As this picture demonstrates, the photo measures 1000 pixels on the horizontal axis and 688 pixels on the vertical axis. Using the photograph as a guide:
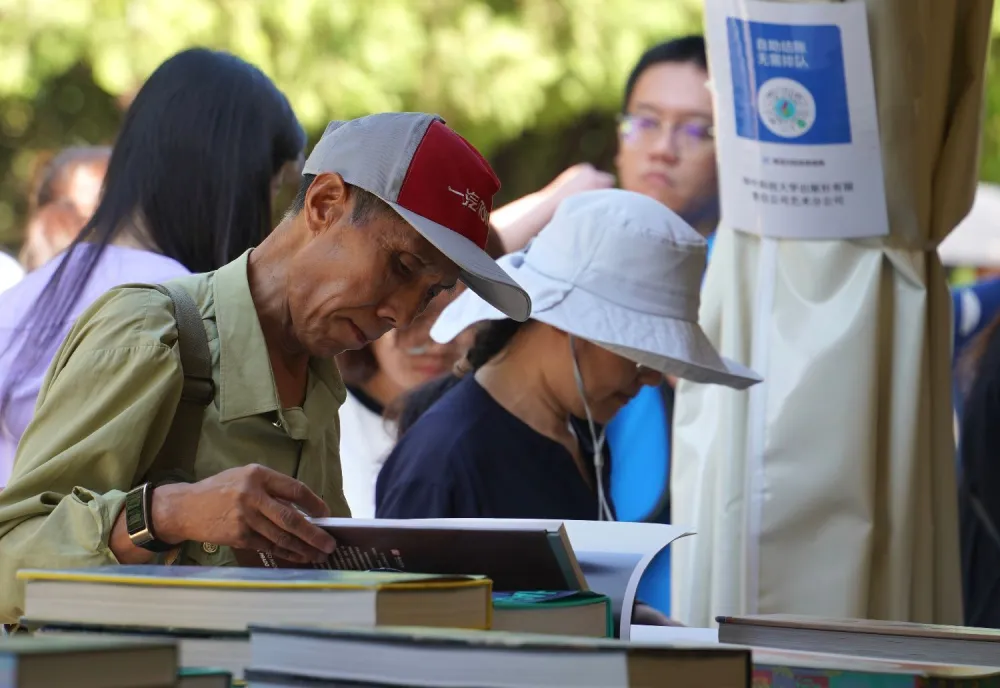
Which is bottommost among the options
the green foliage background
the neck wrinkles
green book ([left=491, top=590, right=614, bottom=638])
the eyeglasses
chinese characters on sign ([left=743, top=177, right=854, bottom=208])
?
green book ([left=491, top=590, right=614, bottom=638])

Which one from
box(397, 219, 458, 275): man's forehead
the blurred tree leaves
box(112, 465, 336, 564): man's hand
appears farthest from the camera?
the blurred tree leaves

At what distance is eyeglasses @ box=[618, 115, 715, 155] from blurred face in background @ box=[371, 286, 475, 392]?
3.85 feet

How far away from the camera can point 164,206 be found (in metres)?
2.77

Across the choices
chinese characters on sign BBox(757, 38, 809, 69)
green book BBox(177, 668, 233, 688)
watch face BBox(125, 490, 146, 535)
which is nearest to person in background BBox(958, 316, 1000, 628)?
chinese characters on sign BBox(757, 38, 809, 69)

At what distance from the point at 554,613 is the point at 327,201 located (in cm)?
71

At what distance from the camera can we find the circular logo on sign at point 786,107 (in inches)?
115

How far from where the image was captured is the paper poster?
288cm

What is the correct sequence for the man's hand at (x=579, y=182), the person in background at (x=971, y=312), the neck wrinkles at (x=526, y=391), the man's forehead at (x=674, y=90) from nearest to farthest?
the neck wrinkles at (x=526, y=391) < the man's forehead at (x=674, y=90) < the man's hand at (x=579, y=182) < the person in background at (x=971, y=312)

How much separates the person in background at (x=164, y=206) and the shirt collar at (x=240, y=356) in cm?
90

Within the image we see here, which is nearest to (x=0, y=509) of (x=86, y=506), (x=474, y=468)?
(x=86, y=506)

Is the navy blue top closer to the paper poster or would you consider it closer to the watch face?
the paper poster

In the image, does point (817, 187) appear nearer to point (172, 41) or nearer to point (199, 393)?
point (199, 393)

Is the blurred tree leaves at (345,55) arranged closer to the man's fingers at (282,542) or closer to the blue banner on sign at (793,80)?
the blue banner on sign at (793,80)

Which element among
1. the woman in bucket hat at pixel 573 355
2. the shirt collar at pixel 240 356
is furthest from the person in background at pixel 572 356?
the shirt collar at pixel 240 356
